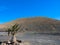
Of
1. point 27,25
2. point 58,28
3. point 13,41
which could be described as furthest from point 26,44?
point 27,25

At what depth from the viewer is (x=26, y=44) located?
60.7m

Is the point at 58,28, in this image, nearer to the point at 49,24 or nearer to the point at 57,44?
the point at 49,24

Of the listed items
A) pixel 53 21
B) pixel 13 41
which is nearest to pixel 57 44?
pixel 13 41

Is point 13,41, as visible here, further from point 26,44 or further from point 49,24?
point 49,24

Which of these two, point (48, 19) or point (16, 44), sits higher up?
point (48, 19)

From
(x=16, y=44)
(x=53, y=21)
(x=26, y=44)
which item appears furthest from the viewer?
(x=53, y=21)

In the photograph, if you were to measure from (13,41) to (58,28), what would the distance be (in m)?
46.0

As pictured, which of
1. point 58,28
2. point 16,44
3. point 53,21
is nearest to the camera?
point 16,44

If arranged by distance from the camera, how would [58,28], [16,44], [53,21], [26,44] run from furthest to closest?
[53,21]
[58,28]
[26,44]
[16,44]

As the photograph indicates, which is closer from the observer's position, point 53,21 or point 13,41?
point 13,41

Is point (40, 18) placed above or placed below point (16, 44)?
above

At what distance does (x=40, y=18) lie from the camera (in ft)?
378

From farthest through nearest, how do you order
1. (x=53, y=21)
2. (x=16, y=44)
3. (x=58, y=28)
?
(x=53, y=21) < (x=58, y=28) < (x=16, y=44)

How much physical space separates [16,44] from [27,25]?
178 ft
